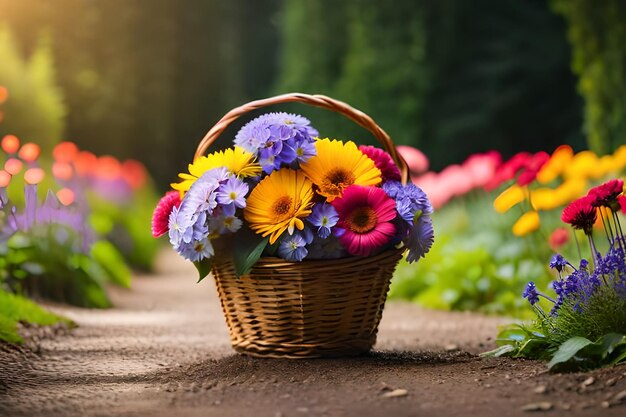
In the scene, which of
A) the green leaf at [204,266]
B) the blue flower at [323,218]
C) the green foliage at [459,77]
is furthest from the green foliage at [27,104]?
the blue flower at [323,218]

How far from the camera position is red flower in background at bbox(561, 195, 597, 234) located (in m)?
2.61

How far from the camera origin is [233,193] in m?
2.77

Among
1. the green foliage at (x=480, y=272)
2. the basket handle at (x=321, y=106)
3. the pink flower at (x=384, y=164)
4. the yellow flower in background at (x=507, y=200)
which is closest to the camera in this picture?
the basket handle at (x=321, y=106)

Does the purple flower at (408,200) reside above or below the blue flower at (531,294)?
above

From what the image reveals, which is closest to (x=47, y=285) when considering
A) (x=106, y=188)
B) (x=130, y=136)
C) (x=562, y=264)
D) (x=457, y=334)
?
(x=457, y=334)

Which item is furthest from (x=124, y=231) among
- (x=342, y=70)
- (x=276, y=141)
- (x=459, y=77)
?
(x=342, y=70)

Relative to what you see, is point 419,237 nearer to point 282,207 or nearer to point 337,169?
point 337,169

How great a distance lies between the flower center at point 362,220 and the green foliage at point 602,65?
436cm

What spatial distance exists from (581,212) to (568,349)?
43cm

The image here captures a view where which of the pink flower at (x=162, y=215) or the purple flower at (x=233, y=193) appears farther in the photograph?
the pink flower at (x=162, y=215)

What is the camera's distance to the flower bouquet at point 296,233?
2744 mm

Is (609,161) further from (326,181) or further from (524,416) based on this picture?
(524,416)

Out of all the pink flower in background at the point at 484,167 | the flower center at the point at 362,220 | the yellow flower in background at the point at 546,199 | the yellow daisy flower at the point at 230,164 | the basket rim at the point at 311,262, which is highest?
the pink flower in background at the point at 484,167

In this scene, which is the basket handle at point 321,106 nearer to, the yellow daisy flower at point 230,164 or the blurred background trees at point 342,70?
the yellow daisy flower at point 230,164
